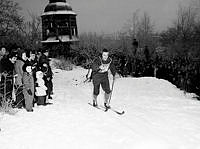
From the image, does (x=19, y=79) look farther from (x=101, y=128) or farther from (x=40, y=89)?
(x=101, y=128)

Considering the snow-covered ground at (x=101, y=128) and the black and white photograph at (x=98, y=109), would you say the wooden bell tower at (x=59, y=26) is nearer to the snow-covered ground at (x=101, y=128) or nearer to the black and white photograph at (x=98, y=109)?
the black and white photograph at (x=98, y=109)

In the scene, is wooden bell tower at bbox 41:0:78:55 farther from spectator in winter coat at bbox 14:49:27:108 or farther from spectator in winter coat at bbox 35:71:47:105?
spectator in winter coat at bbox 35:71:47:105

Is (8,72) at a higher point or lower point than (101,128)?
higher

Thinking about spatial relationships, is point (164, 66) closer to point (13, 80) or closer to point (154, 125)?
point (154, 125)

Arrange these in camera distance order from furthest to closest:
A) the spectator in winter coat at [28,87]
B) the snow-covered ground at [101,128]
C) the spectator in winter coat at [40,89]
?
1. the spectator in winter coat at [40,89]
2. the spectator in winter coat at [28,87]
3. the snow-covered ground at [101,128]

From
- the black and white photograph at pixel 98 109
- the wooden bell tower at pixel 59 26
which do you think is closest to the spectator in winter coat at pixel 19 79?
the black and white photograph at pixel 98 109

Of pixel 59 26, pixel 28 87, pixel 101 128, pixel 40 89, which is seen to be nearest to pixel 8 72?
pixel 28 87

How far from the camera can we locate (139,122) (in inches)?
305

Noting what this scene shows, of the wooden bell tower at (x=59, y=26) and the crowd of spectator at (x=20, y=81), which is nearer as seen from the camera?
the crowd of spectator at (x=20, y=81)

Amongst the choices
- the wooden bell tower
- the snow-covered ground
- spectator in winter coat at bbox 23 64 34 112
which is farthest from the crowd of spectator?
the wooden bell tower

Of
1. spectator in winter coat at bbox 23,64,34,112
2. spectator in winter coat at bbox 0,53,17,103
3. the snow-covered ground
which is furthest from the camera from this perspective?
spectator in winter coat at bbox 0,53,17,103

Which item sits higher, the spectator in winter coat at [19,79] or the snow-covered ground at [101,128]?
the spectator in winter coat at [19,79]

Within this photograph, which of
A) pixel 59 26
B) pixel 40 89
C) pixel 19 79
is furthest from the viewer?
pixel 59 26

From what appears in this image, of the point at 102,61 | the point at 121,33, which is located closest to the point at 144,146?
the point at 102,61
